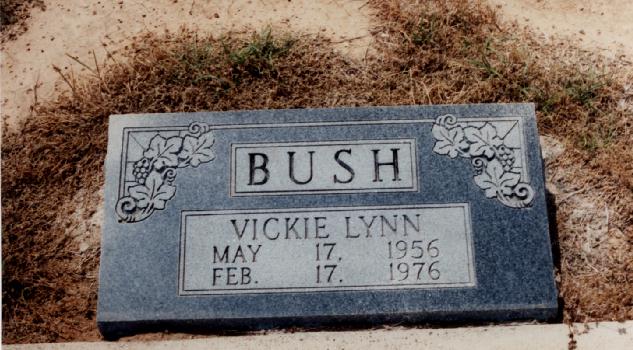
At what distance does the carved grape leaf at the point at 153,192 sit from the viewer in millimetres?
4230

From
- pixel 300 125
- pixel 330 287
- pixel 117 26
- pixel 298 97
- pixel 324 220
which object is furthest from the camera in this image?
pixel 117 26

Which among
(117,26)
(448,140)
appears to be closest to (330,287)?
(448,140)

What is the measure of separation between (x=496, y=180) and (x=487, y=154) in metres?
0.17

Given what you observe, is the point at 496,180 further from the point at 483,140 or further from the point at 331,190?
the point at 331,190

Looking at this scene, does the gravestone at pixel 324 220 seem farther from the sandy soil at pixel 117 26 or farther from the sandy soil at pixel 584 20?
the sandy soil at pixel 584 20

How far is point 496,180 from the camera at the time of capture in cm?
421

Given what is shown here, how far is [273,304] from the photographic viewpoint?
13.3ft

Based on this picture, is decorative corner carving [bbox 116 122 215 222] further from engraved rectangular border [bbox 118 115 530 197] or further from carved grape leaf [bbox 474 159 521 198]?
carved grape leaf [bbox 474 159 521 198]

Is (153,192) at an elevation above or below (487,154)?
below

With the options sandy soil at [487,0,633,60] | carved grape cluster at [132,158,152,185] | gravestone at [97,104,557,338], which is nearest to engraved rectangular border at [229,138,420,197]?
gravestone at [97,104,557,338]

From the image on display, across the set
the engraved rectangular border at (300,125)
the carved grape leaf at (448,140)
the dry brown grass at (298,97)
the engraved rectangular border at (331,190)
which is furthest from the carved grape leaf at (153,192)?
the carved grape leaf at (448,140)

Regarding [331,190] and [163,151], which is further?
[163,151]

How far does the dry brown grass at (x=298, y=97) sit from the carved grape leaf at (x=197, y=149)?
85 centimetres

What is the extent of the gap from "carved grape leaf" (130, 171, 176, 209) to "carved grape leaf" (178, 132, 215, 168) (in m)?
A: 0.20
